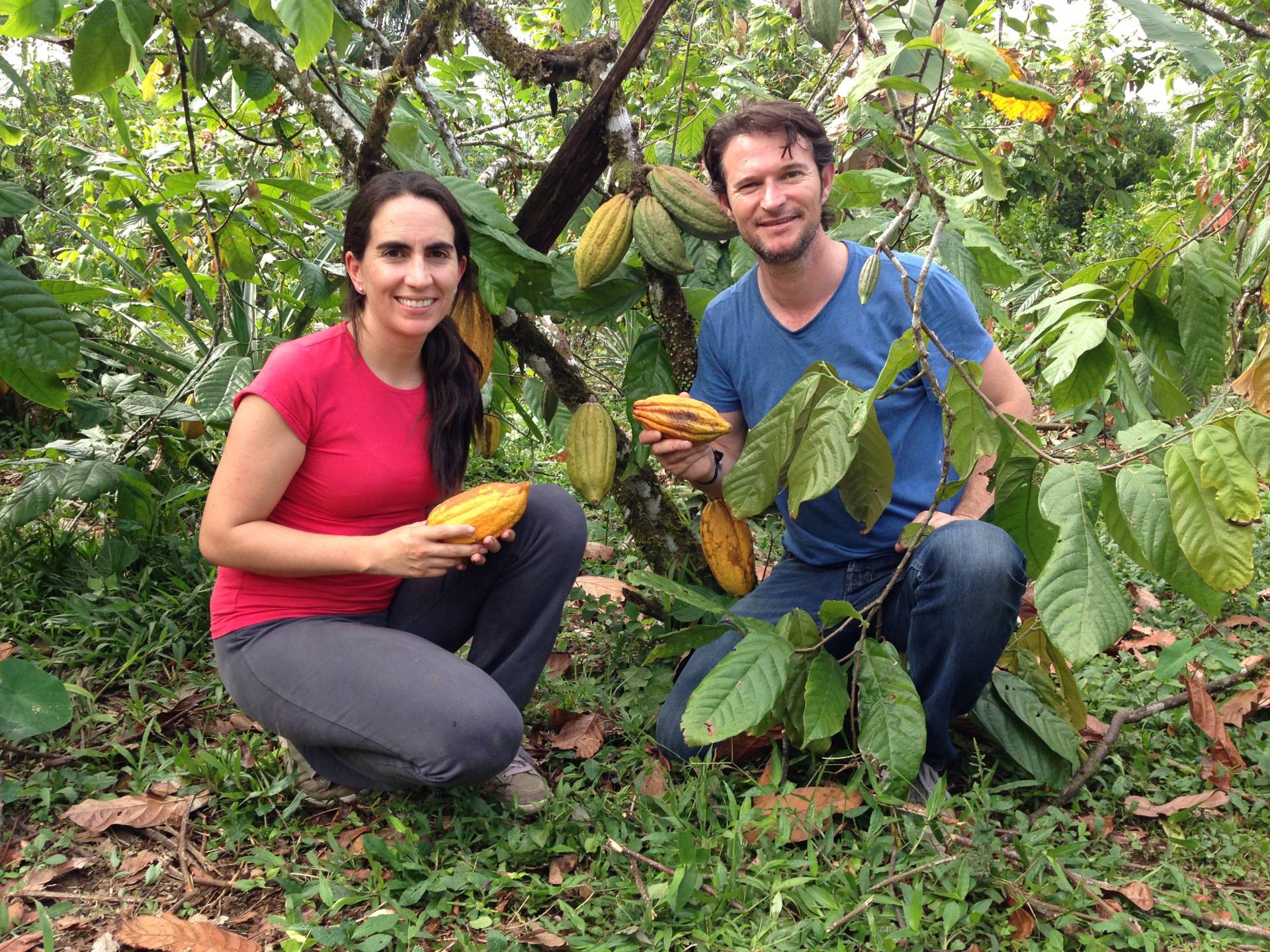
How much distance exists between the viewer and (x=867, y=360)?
1.95 meters

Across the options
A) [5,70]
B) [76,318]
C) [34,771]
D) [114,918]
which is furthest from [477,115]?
[114,918]

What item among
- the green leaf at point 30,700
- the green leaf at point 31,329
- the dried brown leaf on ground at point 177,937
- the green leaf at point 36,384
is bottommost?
the dried brown leaf on ground at point 177,937

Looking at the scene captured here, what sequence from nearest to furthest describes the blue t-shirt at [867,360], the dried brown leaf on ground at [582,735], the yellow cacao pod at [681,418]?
the yellow cacao pod at [681,418], the blue t-shirt at [867,360], the dried brown leaf on ground at [582,735]

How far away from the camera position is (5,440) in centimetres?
330

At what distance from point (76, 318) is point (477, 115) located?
1554 millimetres

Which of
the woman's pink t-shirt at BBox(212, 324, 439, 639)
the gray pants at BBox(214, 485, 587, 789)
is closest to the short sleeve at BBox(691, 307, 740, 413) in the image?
the gray pants at BBox(214, 485, 587, 789)

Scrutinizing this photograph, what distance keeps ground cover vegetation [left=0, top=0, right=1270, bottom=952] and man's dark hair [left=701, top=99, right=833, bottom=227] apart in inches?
3.9

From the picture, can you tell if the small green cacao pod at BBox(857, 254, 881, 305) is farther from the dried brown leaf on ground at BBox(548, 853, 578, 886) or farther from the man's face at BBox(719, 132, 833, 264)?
the dried brown leaf on ground at BBox(548, 853, 578, 886)

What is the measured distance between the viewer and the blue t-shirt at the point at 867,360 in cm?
192

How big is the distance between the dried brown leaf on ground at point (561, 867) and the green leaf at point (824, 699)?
457 mm

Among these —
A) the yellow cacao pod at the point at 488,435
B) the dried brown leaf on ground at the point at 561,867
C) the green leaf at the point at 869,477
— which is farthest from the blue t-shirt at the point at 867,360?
the dried brown leaf on ground at the point at 561,867

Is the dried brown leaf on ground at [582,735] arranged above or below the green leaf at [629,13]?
below

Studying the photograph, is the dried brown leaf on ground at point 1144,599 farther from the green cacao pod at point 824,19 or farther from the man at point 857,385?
the green cacao pod at point 824,19

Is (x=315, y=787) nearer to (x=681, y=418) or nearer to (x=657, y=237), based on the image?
(x=681, y=418)
